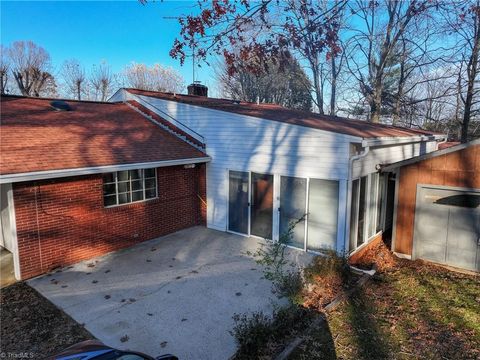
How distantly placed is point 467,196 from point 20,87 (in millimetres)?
30598

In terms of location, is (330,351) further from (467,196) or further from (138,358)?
(467,196)

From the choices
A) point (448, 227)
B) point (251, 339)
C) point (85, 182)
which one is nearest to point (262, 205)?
point (85, 182)

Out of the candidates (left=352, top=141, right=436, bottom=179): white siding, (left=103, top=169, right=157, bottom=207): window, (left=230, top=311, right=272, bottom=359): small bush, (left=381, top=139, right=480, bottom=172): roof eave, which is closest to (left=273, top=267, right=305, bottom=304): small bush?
(left=230, top=311, right=272, bottom=359): small bush

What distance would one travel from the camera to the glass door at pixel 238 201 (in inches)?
368

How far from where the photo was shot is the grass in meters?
4.75

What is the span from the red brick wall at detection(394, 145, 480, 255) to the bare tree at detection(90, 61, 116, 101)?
29821 mm

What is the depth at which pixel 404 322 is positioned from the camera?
557cm

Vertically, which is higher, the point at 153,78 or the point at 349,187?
the point at 153,78


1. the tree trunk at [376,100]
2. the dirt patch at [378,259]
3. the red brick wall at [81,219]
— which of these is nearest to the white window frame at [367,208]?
the dirt patch at [378,259]

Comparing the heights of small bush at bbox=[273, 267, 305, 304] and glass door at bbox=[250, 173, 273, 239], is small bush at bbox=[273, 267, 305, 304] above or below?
below

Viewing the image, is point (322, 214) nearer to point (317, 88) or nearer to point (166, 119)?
point (166, 119)

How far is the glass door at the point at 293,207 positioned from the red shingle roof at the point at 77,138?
298 cm

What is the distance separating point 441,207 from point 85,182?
8651 mm

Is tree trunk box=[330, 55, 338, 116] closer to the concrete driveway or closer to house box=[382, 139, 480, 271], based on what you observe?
house box=[382, 139, 480, 271]
